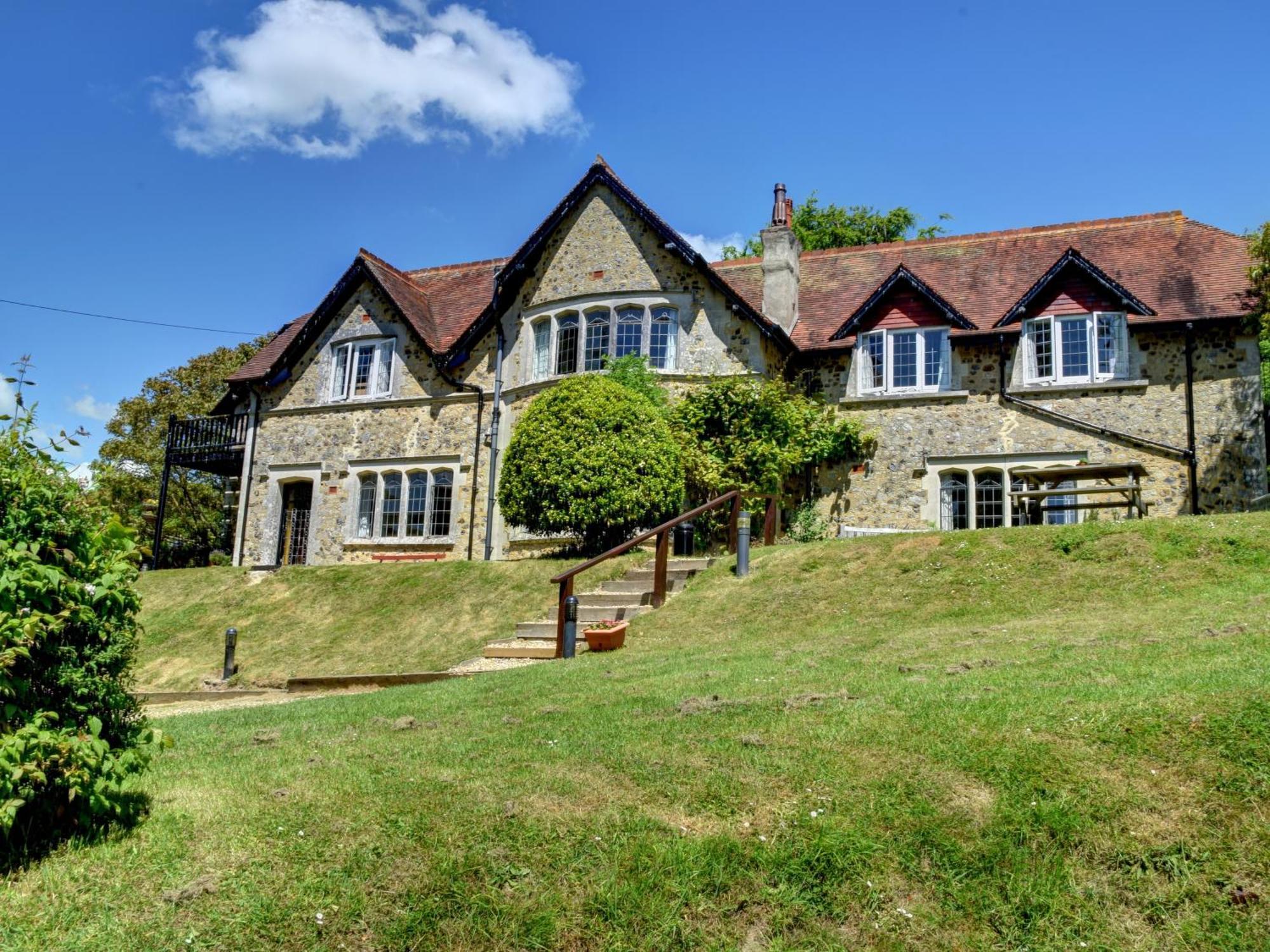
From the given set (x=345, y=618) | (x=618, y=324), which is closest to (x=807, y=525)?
(x=618, y=324)

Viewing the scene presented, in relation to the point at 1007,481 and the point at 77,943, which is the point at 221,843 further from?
the point at 1007,481

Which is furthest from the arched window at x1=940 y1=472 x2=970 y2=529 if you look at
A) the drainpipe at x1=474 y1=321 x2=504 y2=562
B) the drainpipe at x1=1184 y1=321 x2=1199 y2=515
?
the drainpipe at x1=474 y1=321 x2=504 y2=562

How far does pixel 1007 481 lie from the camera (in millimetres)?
21969

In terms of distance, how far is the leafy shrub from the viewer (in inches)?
875

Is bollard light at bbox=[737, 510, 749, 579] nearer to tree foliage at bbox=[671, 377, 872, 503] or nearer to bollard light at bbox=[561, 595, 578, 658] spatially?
bollard light at bbox=[561, 595, 578, 658]

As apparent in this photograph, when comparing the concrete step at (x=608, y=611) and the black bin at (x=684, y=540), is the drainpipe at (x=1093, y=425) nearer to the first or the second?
the black bin at (x=684, y=540)

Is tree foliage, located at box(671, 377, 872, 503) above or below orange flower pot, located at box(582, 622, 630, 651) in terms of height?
above

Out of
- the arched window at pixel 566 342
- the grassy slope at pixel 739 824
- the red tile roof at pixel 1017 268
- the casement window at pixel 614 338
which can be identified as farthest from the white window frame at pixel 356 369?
the grassy slope at pixel 739 824

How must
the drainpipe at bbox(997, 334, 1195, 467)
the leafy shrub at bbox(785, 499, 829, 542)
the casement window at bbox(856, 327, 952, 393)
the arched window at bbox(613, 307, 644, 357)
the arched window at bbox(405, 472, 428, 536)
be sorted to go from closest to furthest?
the drainpipe at bbox(997, 334, 1195, 467) → the leafy shrub at bbox(785, 499, 829, 542) → the casement window at bbox(856, 327, 952, 393) → the arched window at bbox(613, 307, 644, 357) → the arched window at bbox(405, 472, 428, 536)

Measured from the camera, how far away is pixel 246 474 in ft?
94.1

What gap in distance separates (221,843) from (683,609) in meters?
9.78

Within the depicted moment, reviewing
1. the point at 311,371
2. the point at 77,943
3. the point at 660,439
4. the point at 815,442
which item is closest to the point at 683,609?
the point at 660,439

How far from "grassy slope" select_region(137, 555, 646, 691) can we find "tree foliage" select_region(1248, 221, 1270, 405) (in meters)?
12.6

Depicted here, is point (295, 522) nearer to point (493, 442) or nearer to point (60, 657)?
point (493, 442)
